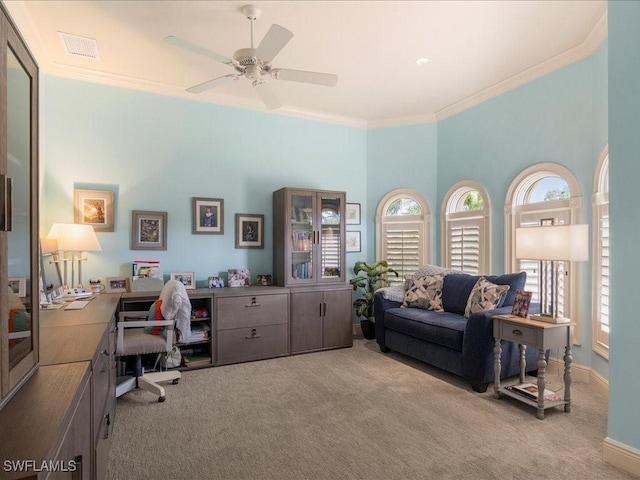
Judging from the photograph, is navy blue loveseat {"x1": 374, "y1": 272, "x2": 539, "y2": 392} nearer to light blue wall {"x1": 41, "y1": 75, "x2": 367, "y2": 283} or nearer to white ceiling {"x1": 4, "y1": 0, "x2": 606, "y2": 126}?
light blue wall {"x1": 41, "y1": 75, "x2": 367, "y2": 283}

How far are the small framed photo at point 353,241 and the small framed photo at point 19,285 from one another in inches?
171

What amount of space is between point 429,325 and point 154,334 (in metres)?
2.53

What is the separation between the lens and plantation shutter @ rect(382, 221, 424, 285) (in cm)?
539

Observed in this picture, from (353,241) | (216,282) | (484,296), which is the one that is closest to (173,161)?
(216,282)

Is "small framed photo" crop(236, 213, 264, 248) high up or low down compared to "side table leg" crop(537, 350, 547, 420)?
up

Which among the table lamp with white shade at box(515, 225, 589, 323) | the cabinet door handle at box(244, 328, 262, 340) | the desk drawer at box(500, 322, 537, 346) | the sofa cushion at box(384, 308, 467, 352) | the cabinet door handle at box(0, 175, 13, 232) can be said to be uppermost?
the cabinet door handle at box(0, 175, 13, 232)

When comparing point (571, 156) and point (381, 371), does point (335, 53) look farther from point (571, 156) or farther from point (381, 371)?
point (381, 371)

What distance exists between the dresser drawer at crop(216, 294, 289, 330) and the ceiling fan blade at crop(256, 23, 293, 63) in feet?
7.94

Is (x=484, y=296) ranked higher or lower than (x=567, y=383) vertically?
higher

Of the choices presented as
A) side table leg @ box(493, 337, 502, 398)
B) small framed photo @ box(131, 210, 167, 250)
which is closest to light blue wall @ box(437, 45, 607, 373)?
side table leg @ box(493, 337, 502, 398)

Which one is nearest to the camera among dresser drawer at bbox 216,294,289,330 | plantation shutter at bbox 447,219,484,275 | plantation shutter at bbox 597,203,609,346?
plantation shutter at bbox 597,203,609,346

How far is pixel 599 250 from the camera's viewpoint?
3.33 metres

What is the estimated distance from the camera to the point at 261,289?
4.30m

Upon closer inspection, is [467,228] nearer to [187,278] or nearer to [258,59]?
[258,59]
